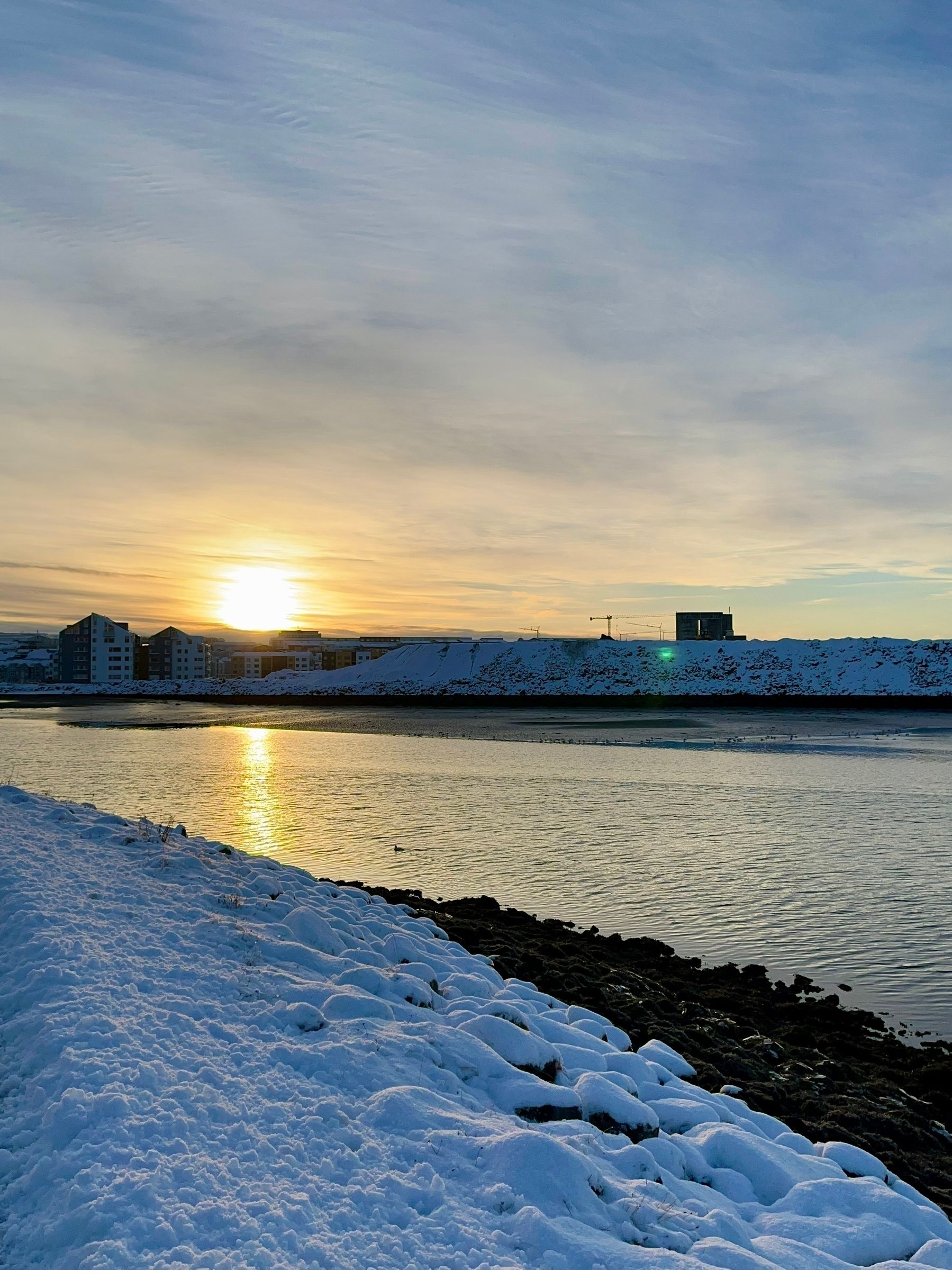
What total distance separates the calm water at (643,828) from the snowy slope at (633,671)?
49350 millimetres

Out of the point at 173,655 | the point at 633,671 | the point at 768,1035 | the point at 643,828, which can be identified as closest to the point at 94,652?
the point at 173,655

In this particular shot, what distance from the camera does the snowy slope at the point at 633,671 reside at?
87125 mm

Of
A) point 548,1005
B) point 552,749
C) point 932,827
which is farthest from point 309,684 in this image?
point 548,1005

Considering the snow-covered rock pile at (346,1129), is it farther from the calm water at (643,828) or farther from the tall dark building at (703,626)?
the tall dark building at (703,626)


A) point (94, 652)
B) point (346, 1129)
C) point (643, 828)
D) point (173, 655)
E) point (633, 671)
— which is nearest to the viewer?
point (346, 1129)

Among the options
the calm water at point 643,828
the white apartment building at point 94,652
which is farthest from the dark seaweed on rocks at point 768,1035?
the white apartment building at point 94,652

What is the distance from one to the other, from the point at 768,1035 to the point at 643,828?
10.7 meters

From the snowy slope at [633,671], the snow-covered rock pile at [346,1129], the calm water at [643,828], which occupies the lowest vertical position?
the calm water at [643,828]

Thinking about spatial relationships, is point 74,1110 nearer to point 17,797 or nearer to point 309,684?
point 17,797

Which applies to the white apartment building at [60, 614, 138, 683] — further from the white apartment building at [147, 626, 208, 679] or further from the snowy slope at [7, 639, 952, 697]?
the snowy slope at [7, 639, 952, 697]

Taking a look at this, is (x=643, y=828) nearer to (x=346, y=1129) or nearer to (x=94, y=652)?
(x=346, y=1129)

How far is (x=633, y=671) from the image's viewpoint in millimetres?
104938

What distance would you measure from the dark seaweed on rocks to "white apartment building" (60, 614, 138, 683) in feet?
509

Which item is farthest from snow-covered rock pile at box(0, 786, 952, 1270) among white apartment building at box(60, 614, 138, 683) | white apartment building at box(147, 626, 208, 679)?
white apartment building at box(147, 626, 208, 679)
